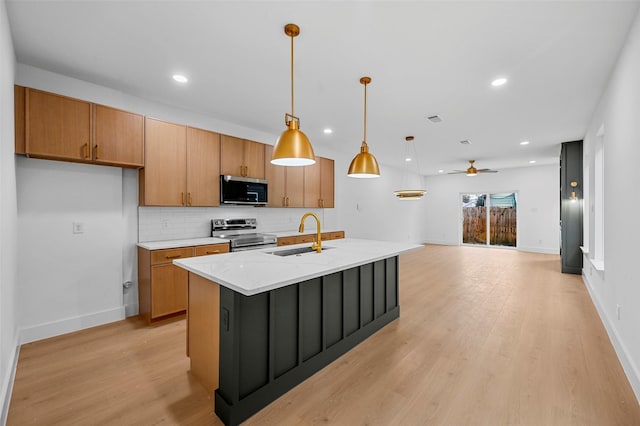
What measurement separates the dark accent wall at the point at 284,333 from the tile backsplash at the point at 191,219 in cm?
242

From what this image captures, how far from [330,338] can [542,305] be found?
A: 3281 mm

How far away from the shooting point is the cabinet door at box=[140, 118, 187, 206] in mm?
3371

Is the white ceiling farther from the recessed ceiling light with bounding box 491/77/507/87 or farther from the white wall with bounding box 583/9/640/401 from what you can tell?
the white wall with bounding box 583/9/640/401

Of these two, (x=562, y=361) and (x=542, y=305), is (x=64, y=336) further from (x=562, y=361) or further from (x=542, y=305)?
(x=542, y=305)

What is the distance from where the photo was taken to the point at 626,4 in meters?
1.92

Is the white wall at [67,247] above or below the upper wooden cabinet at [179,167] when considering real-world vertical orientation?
below

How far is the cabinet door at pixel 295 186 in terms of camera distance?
503 centimetres

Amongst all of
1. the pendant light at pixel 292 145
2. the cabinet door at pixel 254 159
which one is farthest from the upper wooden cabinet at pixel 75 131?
the pendant light at pixel 292 145

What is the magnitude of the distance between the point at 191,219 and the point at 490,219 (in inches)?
368

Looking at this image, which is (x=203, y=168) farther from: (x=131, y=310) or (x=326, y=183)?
(x=326, y=183)

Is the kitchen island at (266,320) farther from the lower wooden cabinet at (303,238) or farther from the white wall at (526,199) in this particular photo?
the white wall at (526,199)

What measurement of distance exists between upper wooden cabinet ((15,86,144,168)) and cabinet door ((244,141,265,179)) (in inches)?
56.4

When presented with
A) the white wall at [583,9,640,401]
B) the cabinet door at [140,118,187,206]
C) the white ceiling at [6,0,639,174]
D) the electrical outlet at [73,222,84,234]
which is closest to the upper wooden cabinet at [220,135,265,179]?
the white ceiling at [6,0,639,174]

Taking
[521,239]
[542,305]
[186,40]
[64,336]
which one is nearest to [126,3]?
[186,40]
